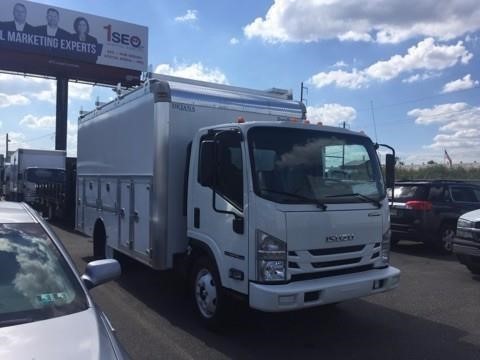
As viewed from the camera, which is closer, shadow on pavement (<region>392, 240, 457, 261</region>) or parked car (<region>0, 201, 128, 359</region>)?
parked car (<region>0, 201, 128, 359</region>)

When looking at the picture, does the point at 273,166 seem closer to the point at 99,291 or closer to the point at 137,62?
the point at 99,291

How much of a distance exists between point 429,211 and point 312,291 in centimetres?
777

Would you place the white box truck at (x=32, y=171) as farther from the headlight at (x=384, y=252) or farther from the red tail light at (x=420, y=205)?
the headlight at (x=384, y=252)

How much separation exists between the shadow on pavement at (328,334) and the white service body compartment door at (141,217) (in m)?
0.85

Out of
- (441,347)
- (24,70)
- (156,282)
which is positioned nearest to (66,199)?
(156,282)

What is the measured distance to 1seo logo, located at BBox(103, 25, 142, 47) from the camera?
45.9 m

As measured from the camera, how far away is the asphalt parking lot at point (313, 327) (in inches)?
212

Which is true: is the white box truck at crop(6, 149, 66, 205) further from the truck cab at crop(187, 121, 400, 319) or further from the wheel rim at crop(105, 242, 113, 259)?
the truck cab at crop(187, 121, 400, 319)

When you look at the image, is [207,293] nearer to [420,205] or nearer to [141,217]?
[141,217]

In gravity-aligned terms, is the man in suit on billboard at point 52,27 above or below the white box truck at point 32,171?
above

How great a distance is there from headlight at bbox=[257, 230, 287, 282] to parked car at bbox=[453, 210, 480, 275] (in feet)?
17.0

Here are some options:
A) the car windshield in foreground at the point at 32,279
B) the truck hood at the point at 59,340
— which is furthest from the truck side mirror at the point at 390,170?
the truck hood at the point at 59,340

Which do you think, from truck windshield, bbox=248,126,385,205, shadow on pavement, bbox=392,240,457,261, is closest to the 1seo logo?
shadow on pavement, bbox=392,240,457,261

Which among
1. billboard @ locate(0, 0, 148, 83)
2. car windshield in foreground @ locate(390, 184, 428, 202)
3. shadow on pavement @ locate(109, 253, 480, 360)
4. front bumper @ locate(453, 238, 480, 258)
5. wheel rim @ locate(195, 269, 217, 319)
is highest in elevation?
billboard @ locate(0, 0, 148, 83)
